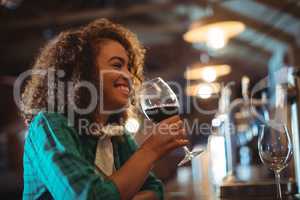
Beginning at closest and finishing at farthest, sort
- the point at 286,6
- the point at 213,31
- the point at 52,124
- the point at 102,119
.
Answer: the point at 52,124
the point at 102,119
the point at 213,31
the point at 286,6

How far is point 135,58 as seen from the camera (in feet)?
5.61

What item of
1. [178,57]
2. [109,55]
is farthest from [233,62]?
[109,55]

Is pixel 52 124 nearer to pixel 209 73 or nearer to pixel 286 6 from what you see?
pixel 286 6

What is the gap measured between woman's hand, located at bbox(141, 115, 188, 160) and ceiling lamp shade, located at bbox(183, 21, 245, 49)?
2567 mm

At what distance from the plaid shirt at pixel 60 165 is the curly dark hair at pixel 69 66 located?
139 millimetres

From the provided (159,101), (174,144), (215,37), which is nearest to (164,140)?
(174,144)

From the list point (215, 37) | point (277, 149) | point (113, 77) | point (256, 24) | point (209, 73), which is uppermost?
point (256, 24)

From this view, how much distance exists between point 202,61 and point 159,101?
6.00m

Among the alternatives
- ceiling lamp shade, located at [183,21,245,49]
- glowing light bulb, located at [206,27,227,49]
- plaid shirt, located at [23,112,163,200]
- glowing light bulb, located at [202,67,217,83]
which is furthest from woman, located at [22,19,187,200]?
glowing light bulb, located at [202,67,217,83]

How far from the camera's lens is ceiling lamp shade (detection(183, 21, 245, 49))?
372 centimetres

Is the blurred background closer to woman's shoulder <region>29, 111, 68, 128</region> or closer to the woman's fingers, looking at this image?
the woman's fingers

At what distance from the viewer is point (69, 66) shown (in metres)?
1.47

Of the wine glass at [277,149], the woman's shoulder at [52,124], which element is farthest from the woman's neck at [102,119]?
the wine glass at [277,149]

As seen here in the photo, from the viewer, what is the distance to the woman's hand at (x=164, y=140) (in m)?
1.10
